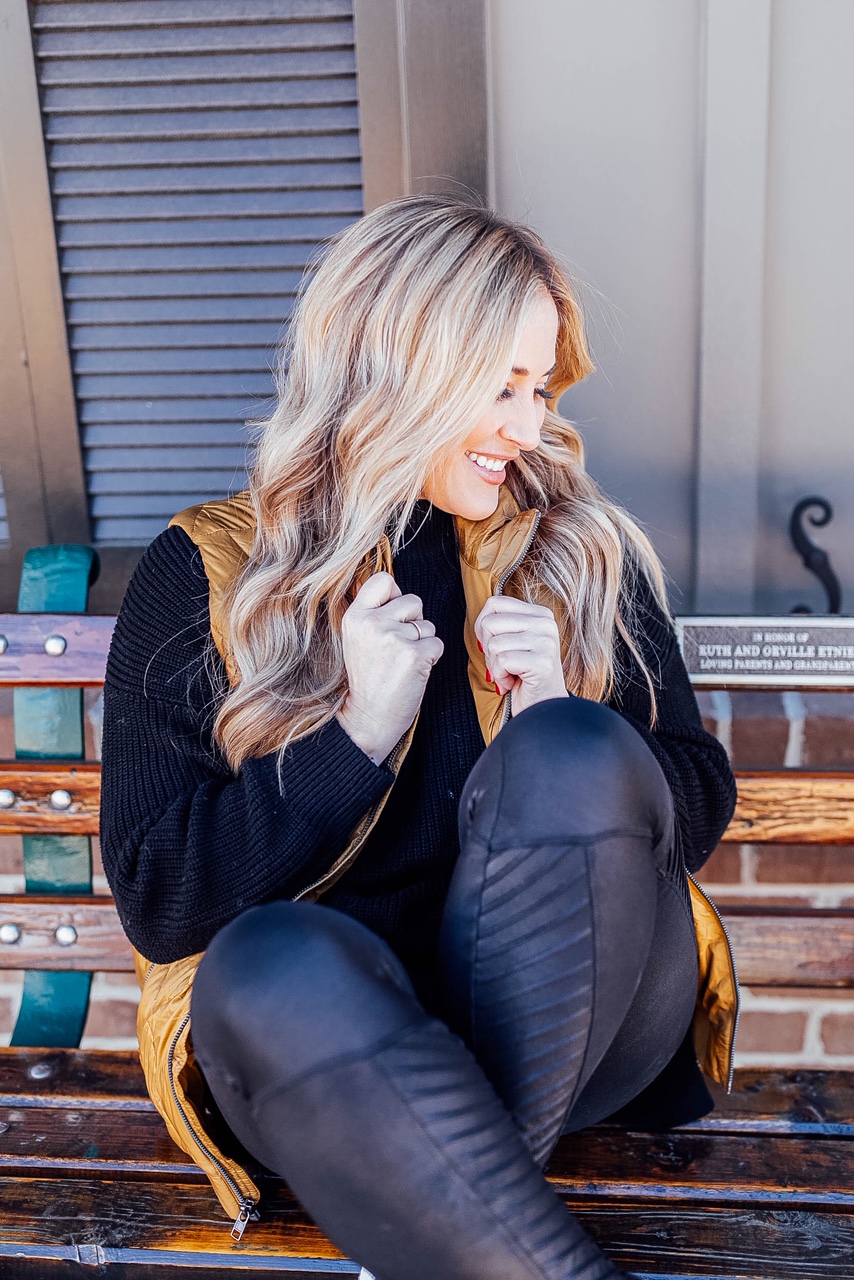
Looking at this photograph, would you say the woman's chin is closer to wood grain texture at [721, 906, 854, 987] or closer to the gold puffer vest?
the gold puffer vest

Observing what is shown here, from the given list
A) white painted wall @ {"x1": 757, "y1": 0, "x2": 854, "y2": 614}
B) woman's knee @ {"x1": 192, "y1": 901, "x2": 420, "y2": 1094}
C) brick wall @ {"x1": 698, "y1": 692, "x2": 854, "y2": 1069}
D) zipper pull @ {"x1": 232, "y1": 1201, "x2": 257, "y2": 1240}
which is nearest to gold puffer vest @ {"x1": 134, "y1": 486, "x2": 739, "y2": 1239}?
zipper pull @ {"x1": 232, "y1": 1201, "x2": 257, "y2": 1240}

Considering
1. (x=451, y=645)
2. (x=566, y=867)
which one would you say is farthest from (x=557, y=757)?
(x=451, y=645)

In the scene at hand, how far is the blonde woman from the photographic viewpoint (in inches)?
37.4

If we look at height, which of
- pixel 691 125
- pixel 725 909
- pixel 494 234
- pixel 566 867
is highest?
pixel 691 125

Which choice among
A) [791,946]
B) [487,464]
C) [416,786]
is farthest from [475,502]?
[791,946]

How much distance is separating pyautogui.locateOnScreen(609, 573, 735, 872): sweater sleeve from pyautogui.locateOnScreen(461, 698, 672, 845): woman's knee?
37 cm

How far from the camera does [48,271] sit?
197 cm

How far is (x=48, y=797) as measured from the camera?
5.81ft

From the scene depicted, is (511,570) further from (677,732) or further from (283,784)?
(283,784)

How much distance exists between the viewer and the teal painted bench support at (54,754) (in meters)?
1.78

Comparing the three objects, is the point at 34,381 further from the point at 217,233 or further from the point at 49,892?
the point at 49,892

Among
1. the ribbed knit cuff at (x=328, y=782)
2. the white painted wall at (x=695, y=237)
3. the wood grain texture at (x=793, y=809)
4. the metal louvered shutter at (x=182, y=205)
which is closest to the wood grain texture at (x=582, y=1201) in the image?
the wood grain texture at (x=793, y=809)

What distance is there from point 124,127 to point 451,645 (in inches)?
45.3

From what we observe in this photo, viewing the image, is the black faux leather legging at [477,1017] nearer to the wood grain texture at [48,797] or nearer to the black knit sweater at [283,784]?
the black knit sweater at [283,784]
